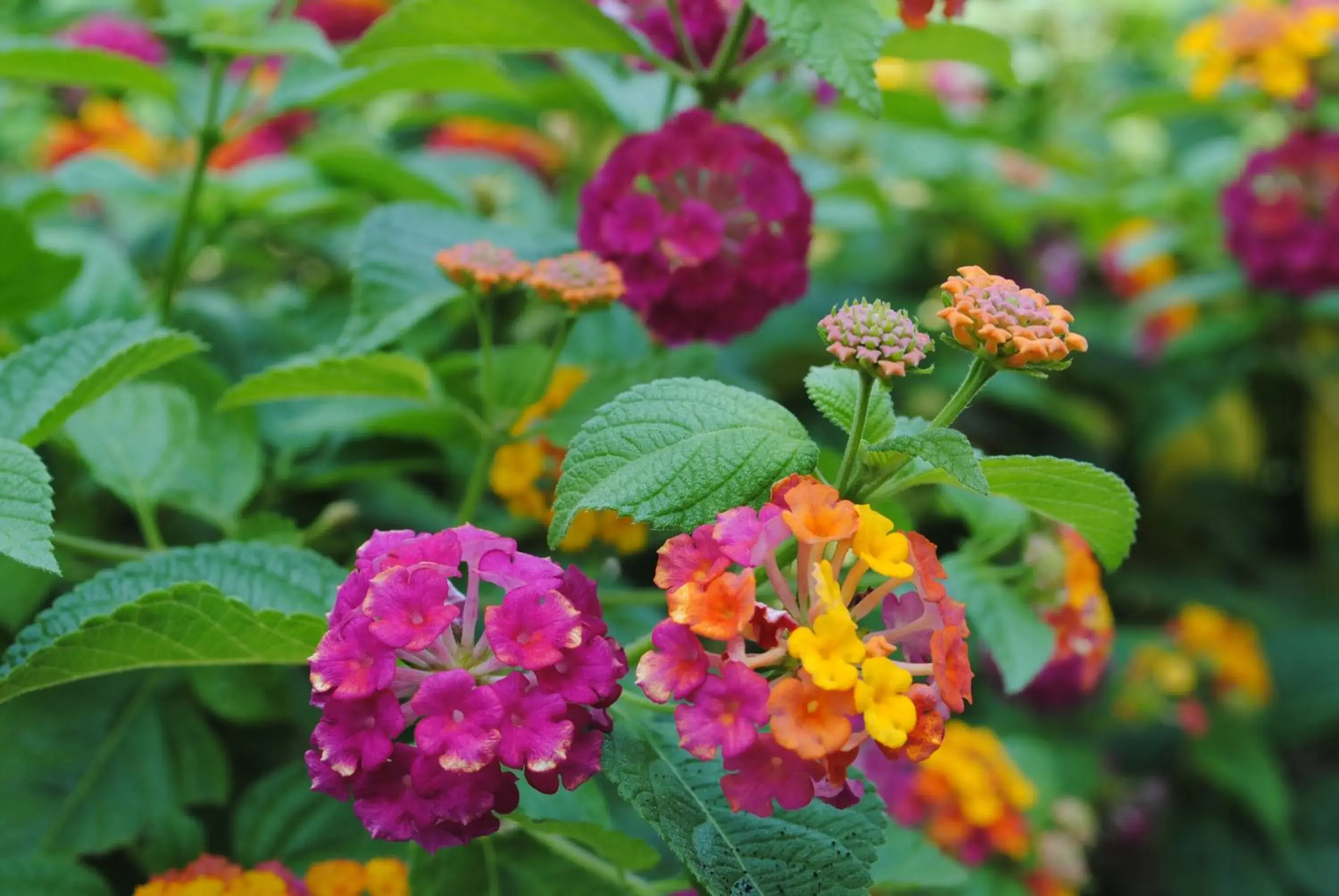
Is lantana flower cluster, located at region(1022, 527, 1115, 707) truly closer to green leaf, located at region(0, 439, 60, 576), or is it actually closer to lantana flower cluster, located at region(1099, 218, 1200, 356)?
green leaf, located at region(0, 439, 60, 576)

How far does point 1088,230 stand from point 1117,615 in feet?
2.08

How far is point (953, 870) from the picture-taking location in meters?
0.92

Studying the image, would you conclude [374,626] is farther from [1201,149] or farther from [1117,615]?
[1201,149]

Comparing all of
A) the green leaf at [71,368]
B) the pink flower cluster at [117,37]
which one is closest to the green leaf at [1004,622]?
the green leaf at [71,368]

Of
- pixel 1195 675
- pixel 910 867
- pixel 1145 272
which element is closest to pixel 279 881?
pixel 910 867

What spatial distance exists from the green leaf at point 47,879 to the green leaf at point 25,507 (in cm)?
25

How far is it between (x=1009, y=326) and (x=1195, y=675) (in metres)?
1.30

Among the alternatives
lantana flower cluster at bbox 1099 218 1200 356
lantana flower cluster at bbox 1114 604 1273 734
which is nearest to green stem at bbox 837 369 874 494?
lantana flower cluster at bbox 1114 604 1273 734

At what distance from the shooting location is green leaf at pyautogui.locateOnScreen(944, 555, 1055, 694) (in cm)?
84

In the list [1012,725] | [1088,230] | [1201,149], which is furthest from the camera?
[1201,149]

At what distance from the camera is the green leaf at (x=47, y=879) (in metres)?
0.75

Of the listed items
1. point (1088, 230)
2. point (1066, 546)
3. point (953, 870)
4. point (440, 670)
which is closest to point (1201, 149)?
point (1088, 230)

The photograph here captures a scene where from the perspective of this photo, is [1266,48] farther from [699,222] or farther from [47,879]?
[47,879]

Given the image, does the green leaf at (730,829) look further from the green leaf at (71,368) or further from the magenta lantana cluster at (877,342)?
the green leaf at (71,368)
